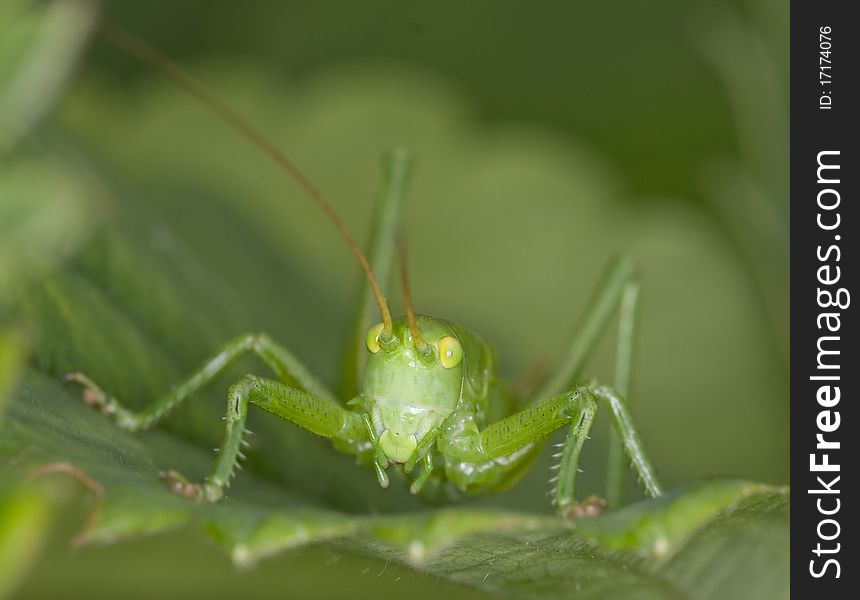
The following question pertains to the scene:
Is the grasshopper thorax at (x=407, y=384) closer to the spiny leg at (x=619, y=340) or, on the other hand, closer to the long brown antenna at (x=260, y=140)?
the long brown antenna at (x=260, y=140)

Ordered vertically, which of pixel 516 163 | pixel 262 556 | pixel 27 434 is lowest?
pixel 262 556

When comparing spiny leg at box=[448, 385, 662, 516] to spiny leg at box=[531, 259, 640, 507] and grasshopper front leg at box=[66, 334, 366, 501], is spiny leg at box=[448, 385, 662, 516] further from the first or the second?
spiny leg at box=[531, 259, 640, 507]

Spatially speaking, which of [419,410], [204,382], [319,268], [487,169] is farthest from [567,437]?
[319,268]

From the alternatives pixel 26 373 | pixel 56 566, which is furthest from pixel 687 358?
pixel 26 373

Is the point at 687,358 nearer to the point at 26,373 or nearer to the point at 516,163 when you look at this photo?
the point at 516,163

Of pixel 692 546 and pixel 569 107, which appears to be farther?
pixel 569 107

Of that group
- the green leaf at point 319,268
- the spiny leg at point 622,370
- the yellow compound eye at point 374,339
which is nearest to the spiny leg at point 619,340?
the spiny leg at point 622,370

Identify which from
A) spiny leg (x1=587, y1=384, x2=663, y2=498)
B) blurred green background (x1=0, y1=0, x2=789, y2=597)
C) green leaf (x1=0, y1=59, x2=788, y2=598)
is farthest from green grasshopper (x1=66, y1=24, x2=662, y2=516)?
blurred green background (x1=0, y1=0, x2=789, y2=597)
